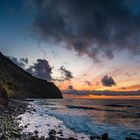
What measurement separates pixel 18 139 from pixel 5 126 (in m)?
2.75

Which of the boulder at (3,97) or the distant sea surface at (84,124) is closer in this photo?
→ the distant sea surface at (84,124)

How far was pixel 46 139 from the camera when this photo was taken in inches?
810

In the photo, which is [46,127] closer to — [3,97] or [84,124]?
[84,124]

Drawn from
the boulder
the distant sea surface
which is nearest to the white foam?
the distant sea surface

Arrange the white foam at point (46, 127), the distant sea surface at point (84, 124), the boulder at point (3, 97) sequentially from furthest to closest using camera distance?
→ the boulder at point (3, 97) → the distant sea surface at point (84, 124) → the white foam at point (46, 127)

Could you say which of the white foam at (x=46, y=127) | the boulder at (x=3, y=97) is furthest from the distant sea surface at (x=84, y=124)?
the boulder at (x=3, y=97)

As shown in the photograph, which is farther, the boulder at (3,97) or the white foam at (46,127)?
Result: the boulder at (3,97)

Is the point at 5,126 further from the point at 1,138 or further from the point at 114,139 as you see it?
the point at 114,139

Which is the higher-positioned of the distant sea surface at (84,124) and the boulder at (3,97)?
the boulder at (3,97)

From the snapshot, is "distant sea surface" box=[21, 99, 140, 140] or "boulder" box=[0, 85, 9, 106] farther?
"boulder" box=[0, 85, 9, 106]

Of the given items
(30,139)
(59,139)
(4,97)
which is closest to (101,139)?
(59,139)

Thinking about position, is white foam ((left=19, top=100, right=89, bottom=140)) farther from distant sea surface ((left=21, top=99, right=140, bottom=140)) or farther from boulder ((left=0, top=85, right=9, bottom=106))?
boulder ((left=0, top=85, right=9, bottom=106))

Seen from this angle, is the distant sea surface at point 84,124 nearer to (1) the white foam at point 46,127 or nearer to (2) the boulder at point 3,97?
(1) the white foam at point 46,127

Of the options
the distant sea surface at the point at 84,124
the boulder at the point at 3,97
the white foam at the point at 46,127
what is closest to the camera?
the white foam at the point at 46,127
